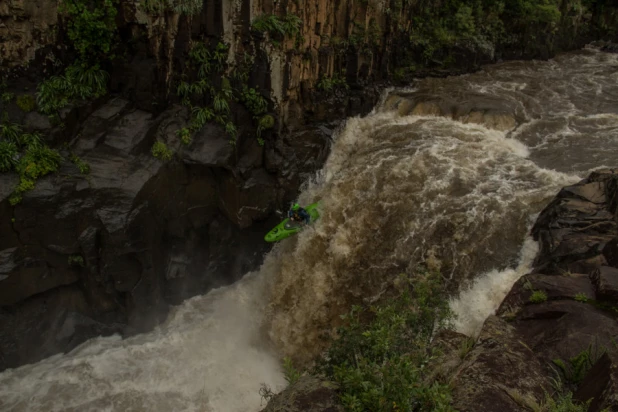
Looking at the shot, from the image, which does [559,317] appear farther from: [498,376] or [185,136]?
[185,136]

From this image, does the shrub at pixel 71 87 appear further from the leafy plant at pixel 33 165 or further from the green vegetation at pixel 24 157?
the leafy plant at pixel 33 165

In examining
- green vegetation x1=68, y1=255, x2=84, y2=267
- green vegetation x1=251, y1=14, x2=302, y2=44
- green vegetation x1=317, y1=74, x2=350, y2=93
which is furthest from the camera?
green vegetation x1=317, y1=74, x2=350, y2=93

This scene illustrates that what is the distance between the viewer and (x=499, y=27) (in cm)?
2131

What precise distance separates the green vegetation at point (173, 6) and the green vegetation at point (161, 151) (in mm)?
3373

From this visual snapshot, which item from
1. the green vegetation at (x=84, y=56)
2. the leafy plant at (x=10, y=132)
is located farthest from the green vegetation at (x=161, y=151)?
the leafy plant at (x=10, y=132)

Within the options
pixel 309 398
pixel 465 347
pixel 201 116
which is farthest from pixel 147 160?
pixel 465 347

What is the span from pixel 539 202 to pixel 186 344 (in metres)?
10.1

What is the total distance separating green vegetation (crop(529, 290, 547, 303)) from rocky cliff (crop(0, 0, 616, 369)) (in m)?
7.85

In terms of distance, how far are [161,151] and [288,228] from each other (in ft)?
13.2

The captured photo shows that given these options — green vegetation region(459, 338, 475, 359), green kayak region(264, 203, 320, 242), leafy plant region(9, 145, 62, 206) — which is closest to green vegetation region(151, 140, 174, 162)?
leafy plant region(9, 145, 62, 206)

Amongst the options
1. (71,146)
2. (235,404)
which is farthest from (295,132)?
(235,404)

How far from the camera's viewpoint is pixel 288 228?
1349 centimetres

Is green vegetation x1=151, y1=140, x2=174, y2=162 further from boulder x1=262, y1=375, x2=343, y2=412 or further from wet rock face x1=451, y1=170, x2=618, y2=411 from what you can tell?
wet rock face x1=451, y1=170, x2=618, y2=411

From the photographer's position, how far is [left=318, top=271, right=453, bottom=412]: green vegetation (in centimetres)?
545
